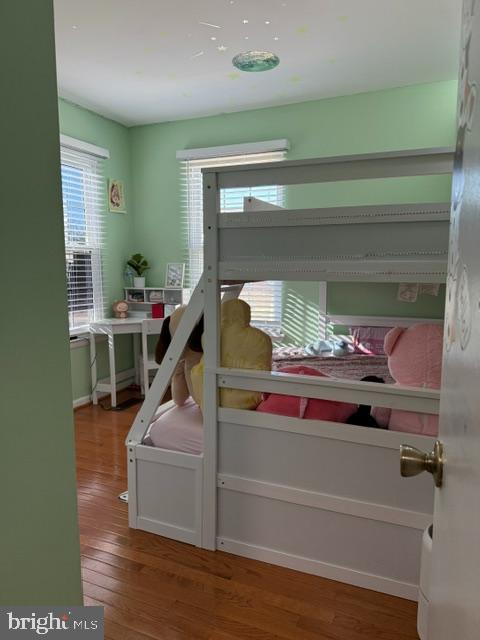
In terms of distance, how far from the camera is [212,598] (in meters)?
1.53

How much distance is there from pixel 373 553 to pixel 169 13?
2.70m

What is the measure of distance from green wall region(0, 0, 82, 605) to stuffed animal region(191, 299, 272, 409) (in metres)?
0.78

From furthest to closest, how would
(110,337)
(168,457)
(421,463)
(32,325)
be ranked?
(110,337) < (168,457) < (32,325) < (421,463)

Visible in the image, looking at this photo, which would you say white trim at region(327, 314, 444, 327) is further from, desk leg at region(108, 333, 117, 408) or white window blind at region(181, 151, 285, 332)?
desk leg at region(108, 333, 117, 408)

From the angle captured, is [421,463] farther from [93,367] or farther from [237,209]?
[93,367]

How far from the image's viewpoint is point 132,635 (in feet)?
4.51

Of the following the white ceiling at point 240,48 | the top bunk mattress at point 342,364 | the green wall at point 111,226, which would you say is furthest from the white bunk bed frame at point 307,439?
the green wall at point 111,226

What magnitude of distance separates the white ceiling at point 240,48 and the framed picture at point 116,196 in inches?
26.2

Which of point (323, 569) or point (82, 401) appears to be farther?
point (82, 401)

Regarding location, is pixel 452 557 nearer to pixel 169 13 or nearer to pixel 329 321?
pixel 169 13

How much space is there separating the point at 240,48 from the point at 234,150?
109 cm

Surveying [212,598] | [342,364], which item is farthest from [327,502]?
[342,364]

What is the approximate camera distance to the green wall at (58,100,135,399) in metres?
3.58

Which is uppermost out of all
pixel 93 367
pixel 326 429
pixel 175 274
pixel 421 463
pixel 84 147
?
pixel 84 147
